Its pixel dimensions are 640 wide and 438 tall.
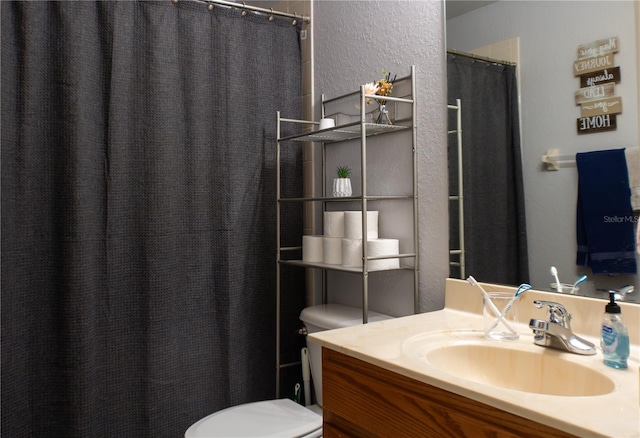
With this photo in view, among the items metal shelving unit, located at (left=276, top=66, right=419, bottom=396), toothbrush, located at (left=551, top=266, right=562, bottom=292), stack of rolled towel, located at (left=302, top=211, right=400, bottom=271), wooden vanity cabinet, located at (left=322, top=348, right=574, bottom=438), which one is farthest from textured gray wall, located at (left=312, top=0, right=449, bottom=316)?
wooden vanity cabinet, located at (left=322, top=348, right=574, bottom=438)

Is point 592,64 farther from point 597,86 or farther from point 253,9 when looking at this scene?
point 253,9

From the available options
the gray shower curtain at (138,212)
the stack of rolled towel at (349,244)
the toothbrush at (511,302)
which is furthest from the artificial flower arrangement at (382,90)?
the toothbrush at (511,302)

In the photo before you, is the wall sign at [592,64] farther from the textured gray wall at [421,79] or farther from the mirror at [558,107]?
the textured gray wall at [421,79]

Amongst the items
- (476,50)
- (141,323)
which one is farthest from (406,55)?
(141,323)

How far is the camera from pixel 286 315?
7.09 feet

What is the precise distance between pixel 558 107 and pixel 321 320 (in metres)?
1.07

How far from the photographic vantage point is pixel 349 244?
1.73 meters

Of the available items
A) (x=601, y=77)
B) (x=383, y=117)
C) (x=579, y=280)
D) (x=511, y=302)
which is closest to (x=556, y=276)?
(x=579, y=280)

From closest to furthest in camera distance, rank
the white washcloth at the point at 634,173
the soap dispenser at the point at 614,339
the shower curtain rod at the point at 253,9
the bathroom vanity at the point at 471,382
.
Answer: the bathroom vanity at the point at 471,382, the soap dispenser at the point at 614,339, the white washcloth at the point at 634,173, the shower curtain rod at the point at 253,9

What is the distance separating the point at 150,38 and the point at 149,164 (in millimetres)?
484

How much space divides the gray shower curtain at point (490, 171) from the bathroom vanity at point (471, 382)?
11cm

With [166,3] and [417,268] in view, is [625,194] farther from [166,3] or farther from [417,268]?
[166,3]

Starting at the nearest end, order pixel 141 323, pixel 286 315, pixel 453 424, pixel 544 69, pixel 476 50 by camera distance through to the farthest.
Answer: pixel 453 424 < pixel 544 69 < pixel 476 50 < pixel 141 323 < pixel 286 315

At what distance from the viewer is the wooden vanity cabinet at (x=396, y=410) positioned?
2.79ft
